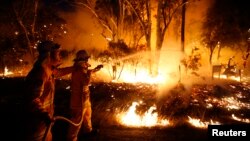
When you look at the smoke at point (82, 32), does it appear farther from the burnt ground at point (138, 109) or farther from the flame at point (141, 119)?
the flame at point (141, 119)

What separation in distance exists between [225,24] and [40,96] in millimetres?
17096

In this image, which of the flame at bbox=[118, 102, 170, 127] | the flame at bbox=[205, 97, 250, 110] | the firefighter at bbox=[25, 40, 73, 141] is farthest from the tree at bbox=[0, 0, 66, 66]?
the firefighter at bbox=[25, 40, 73, 141]

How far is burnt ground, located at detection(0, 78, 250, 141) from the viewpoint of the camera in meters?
7.61

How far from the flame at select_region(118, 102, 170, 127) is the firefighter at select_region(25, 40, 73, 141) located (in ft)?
13.1

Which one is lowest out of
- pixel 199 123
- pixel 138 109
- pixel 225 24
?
pixel 199 123

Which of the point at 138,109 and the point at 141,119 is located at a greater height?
the point at 138,109

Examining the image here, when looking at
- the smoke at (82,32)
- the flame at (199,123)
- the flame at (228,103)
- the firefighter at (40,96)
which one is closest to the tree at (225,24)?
the smoke at (82,32)

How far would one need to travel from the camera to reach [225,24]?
743 inches

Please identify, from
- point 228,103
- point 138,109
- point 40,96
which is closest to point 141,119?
point 138,109

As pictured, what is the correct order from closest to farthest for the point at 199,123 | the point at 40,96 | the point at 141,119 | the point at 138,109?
the point at 40,96
the point at 199,123
the point at 141,119
the point at 138,109

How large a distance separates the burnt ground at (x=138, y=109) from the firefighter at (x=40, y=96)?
81.2 inches

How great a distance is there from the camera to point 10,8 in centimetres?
1911

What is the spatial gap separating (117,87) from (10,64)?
11493mm

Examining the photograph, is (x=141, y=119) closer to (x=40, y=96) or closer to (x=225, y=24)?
(x=40, y=96)
